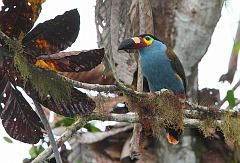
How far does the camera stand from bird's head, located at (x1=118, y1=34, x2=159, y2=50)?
11.7 ft

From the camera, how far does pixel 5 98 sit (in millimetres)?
2615

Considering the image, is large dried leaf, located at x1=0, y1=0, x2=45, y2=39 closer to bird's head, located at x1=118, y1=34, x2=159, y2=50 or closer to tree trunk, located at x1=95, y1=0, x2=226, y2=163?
bird's head, located at x1=118, y1=34, x2=159, y2=50

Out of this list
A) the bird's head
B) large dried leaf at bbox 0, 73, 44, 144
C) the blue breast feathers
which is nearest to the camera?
large dried leaf at bbox 0, 73, 44, 144

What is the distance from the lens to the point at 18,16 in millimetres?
2488

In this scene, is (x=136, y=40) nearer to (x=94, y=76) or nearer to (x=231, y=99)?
(x=94, y=76)

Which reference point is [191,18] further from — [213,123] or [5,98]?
[5,98]

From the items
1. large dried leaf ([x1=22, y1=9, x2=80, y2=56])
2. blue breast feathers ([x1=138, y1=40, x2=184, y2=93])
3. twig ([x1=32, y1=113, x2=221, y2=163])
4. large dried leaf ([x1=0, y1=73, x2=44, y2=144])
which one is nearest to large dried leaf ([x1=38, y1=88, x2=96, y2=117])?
large dried leaf ([x1=0, y1=73, x2=44, y2=144])

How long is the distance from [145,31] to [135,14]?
0.16 m

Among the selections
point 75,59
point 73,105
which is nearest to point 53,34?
point 75,59

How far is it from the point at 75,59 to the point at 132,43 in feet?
4.11

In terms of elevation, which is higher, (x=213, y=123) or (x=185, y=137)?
(x=213, y=123)

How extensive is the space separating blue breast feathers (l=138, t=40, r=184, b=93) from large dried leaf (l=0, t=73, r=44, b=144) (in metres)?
1.51

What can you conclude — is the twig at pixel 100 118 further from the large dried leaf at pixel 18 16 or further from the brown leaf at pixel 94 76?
the large dried leaf at pixel 18 16

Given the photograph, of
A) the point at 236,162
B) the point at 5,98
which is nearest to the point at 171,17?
the point at 236,162
